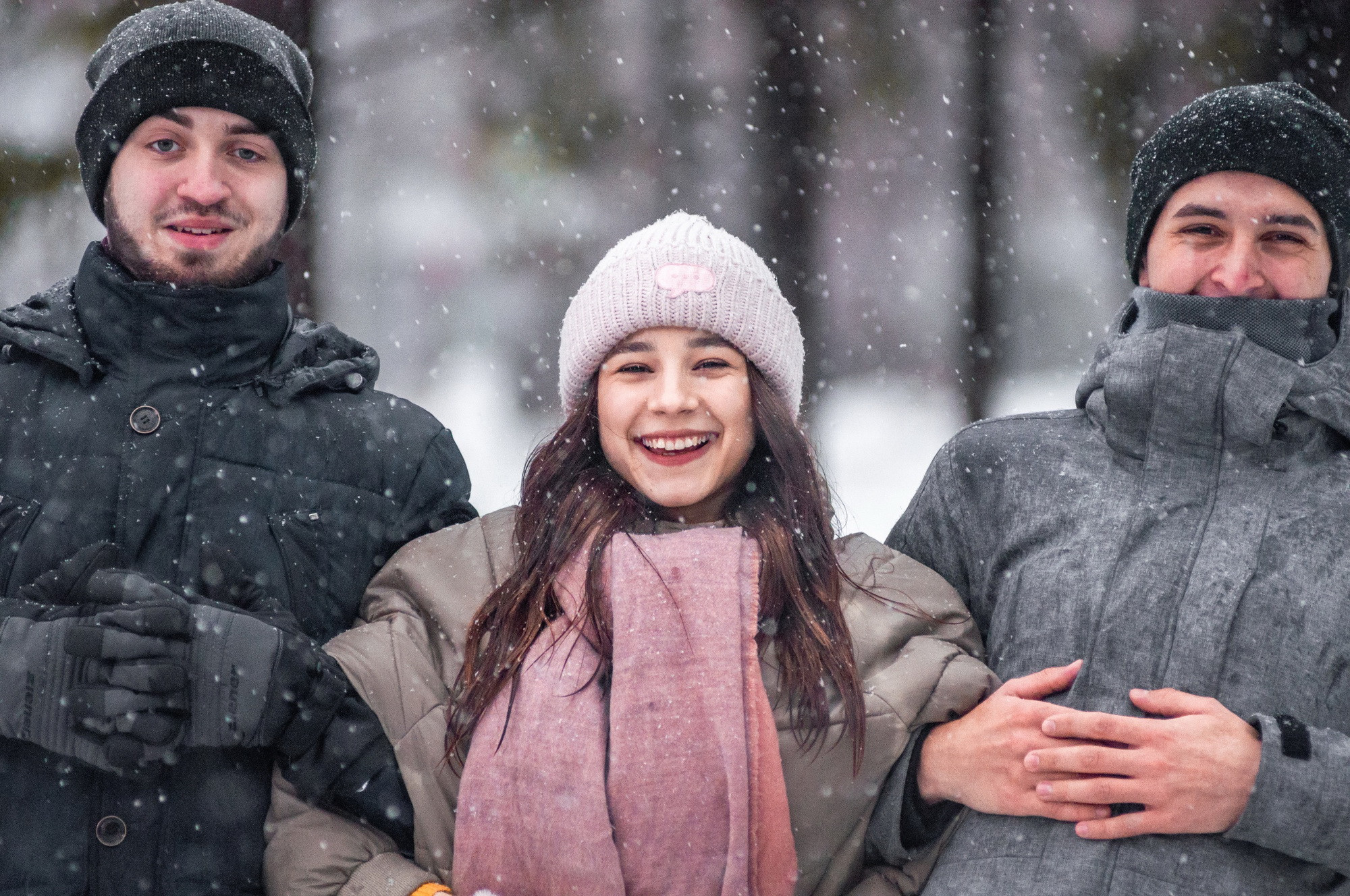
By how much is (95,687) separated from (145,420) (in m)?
0.51

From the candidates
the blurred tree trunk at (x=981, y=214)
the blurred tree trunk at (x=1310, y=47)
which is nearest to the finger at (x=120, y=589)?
the blurred tree trunk at (x=981, y=214)

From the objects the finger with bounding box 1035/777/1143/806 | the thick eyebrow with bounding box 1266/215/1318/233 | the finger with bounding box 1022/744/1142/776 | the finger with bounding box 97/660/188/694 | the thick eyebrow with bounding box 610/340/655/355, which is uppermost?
the thick eyebrow with bounding box 1266/215/1318/233

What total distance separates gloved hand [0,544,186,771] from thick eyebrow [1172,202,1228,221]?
195cm

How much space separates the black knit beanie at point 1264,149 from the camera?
2.45 metres

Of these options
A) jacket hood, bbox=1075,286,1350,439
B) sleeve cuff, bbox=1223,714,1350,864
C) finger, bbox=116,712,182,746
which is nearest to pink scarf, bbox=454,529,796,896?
finger, bbox=116,712,182,746

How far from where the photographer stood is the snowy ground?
4.87m

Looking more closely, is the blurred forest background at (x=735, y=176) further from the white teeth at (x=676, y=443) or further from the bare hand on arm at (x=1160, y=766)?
the bare hand on arm at (x=1160, y=766)

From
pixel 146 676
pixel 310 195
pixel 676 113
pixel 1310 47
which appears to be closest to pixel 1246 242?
pixel 1310 47

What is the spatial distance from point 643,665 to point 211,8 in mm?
1562

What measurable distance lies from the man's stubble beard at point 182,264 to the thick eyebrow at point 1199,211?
1.78 m

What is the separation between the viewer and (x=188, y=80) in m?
2.48

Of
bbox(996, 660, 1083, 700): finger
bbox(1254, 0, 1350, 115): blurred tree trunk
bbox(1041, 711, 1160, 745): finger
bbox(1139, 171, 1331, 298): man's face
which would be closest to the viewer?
bbox(1041, 711, 1160, 745): finger

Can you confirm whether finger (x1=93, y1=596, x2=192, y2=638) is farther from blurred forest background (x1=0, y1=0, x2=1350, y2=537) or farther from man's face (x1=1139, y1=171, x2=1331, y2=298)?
blurred forest background (x1=0, y1=0, x2=1350, y2=537)

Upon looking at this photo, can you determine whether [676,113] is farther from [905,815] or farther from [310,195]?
[905,815]
